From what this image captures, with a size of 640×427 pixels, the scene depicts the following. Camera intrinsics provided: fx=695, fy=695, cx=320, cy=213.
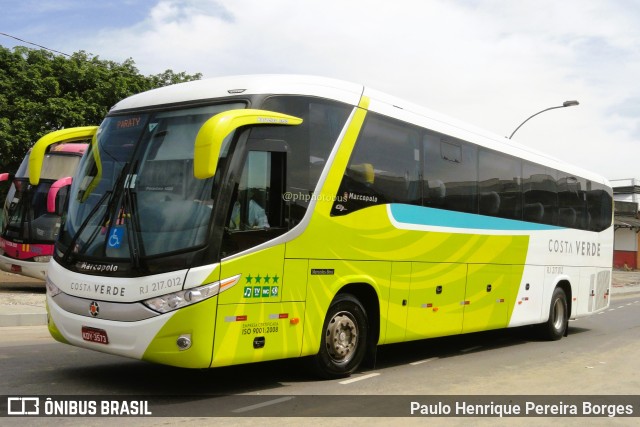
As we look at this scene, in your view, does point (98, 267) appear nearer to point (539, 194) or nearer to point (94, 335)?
point (94, 335)

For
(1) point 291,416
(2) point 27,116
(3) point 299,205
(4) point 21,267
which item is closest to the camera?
(1) point 291,416

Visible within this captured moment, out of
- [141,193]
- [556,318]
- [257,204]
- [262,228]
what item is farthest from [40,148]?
[556,318]

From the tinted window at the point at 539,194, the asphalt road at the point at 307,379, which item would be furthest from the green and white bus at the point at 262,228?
the tinted window at the point at 539,194

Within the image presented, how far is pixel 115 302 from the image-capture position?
22.3ft

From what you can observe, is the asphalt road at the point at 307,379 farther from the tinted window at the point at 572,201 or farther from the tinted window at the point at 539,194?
the tinted window at the point at 572,201

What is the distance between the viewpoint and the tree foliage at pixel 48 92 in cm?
2921

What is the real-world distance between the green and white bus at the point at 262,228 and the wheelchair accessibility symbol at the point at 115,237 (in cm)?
2

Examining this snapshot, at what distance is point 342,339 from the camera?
27.5 feet

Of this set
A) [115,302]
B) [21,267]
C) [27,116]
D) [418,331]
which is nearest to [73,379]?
[115,302]

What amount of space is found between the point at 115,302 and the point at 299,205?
2.20 meters

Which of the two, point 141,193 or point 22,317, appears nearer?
point 141,193

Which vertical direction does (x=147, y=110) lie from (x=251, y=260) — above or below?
above

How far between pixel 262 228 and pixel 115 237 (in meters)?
1.48

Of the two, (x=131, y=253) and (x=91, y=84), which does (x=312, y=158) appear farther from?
(x=91, y=84)
